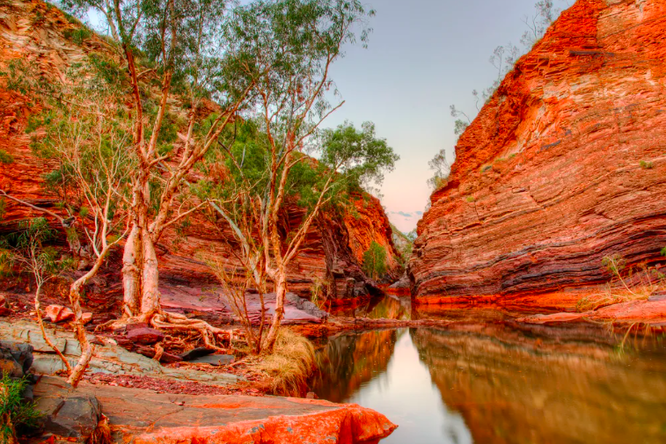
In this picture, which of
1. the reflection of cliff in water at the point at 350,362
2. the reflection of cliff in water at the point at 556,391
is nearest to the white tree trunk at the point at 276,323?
the reflection of cliff in water at the point at 350,362

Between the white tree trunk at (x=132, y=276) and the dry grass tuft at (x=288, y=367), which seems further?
the white tree trunk at (x=132, y=276)

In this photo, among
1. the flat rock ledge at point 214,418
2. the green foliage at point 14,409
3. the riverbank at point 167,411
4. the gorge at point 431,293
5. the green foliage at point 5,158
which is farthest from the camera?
the green foliage at point 5,158

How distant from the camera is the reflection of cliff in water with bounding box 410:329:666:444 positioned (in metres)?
4.56

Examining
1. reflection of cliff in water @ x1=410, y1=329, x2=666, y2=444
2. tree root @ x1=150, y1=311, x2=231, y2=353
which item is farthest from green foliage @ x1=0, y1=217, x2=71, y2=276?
reflection of cliff in water @ x1=410, y1=329, x2=666, y2=444

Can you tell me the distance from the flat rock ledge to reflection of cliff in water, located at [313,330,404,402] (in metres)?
2.63

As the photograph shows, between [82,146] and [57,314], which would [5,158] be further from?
[57,314]

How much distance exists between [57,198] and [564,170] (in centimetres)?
2475

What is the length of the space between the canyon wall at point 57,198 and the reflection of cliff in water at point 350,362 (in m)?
3.79

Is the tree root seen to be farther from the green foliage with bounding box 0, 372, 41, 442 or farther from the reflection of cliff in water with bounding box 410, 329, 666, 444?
the green foliage with bounding box 0, 372, 41, 442

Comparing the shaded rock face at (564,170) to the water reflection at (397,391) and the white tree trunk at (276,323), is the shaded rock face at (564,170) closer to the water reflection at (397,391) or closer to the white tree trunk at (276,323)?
the water reflection at (397,391)

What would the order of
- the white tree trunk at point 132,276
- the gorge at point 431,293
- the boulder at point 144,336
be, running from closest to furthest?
1. the gorge at point 431,293
2. the boulder at point 144,336
3. the white tree trunk at point 132,276

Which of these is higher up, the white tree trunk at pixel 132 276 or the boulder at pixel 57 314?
the white tree trunk at pixel 132 276

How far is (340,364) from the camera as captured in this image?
9.38 metres

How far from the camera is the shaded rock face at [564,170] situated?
1584 centimetres
